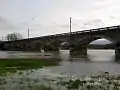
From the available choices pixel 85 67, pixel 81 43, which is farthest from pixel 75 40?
pixel 85 67

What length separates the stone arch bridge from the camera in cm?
7475

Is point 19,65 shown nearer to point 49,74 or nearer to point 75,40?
point 49,74

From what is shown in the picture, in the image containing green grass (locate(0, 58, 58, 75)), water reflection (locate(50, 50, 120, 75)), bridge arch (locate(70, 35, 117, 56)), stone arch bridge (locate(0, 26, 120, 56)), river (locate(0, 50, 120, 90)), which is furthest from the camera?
bridge arch (locate(70, 35, 117, 56))

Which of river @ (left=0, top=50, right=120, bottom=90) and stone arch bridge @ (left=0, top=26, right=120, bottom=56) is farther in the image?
stone arch bridge @ (left=0, top=26, right=120, bottom=56)

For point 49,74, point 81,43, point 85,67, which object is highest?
point 81,43

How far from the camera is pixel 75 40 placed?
→ 9231 centimetres

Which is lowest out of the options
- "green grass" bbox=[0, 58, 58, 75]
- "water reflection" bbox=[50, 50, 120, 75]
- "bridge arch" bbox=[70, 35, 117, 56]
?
"water reflection" bbox=[50, 50, 120, 75]

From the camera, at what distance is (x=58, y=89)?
12.5 m

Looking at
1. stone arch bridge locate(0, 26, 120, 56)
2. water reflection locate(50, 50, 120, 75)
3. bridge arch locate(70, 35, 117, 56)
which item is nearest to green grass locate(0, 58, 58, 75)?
water reflection locate(50, 50, 120, 75)

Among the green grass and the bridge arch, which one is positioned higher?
the bridge arch

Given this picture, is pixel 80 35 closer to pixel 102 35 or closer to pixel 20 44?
pixel 102 35

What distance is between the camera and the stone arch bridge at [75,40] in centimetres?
7475

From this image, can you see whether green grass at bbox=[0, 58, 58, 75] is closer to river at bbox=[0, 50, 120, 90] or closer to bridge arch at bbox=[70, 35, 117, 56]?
river at bbox=[0, 50, 120, 90]

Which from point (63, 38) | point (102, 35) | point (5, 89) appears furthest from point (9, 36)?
point (5, 89)
